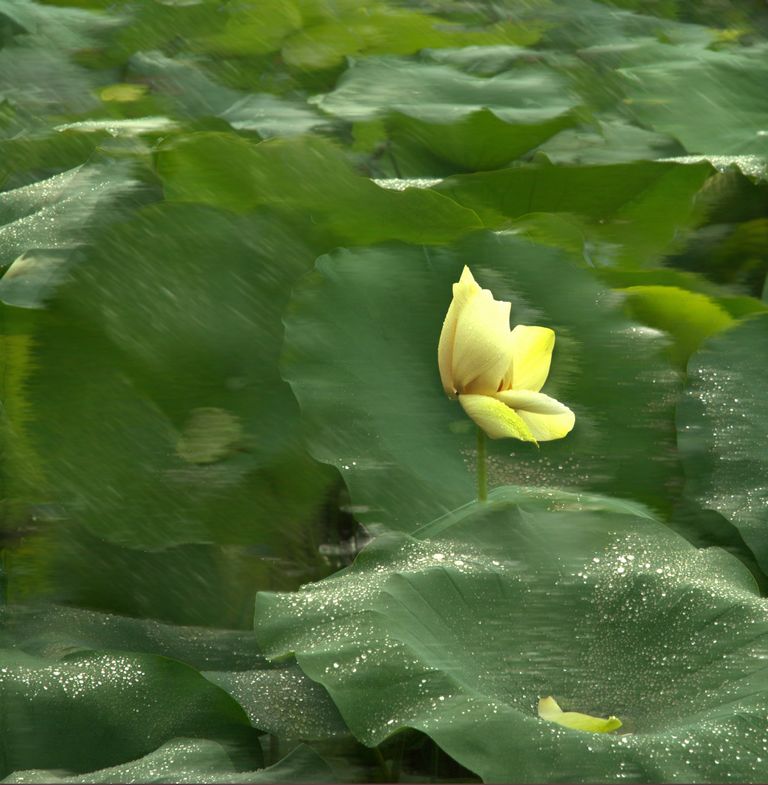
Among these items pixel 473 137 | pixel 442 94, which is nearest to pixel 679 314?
pixel 473 137

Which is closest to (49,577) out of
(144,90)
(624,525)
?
(624,525)

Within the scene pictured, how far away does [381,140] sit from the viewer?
1491 mm

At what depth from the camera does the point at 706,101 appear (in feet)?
5.35

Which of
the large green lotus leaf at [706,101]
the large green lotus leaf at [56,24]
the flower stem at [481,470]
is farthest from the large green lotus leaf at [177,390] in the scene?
the large green lotus leaf at [56,24]

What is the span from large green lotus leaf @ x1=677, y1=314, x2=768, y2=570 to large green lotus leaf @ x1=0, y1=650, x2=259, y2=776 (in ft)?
1.16

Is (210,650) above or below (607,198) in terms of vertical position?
below

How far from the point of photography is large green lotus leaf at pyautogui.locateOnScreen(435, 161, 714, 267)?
3.93ft

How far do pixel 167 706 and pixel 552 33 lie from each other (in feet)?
5.67

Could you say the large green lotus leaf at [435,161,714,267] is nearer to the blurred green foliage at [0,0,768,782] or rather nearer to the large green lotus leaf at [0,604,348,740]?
the blurred green foliage at [0,0,768,782]

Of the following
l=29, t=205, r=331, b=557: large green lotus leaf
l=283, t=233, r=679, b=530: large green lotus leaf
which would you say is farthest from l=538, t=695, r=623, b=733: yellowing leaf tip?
l=29, t=205, r=331, b=557: large green lotus leaf

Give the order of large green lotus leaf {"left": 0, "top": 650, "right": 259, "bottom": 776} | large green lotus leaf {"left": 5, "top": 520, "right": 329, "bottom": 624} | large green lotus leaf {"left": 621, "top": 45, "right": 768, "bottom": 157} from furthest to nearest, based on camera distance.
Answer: large green lotus leaf {"left": 621, "top": 45, "right": 768, "bottom": 157} → large green lotus leaf {"left": 5, "top": 520, "right": 329, "bottom": 624} → large green lotus leaf {"left": 0, "top": 650, "right": 259, "bottom": 776}

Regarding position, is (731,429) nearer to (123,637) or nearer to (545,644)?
(545,644)

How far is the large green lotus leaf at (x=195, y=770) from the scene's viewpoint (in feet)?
2.00

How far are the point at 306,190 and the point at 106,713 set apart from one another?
1.57 feet
